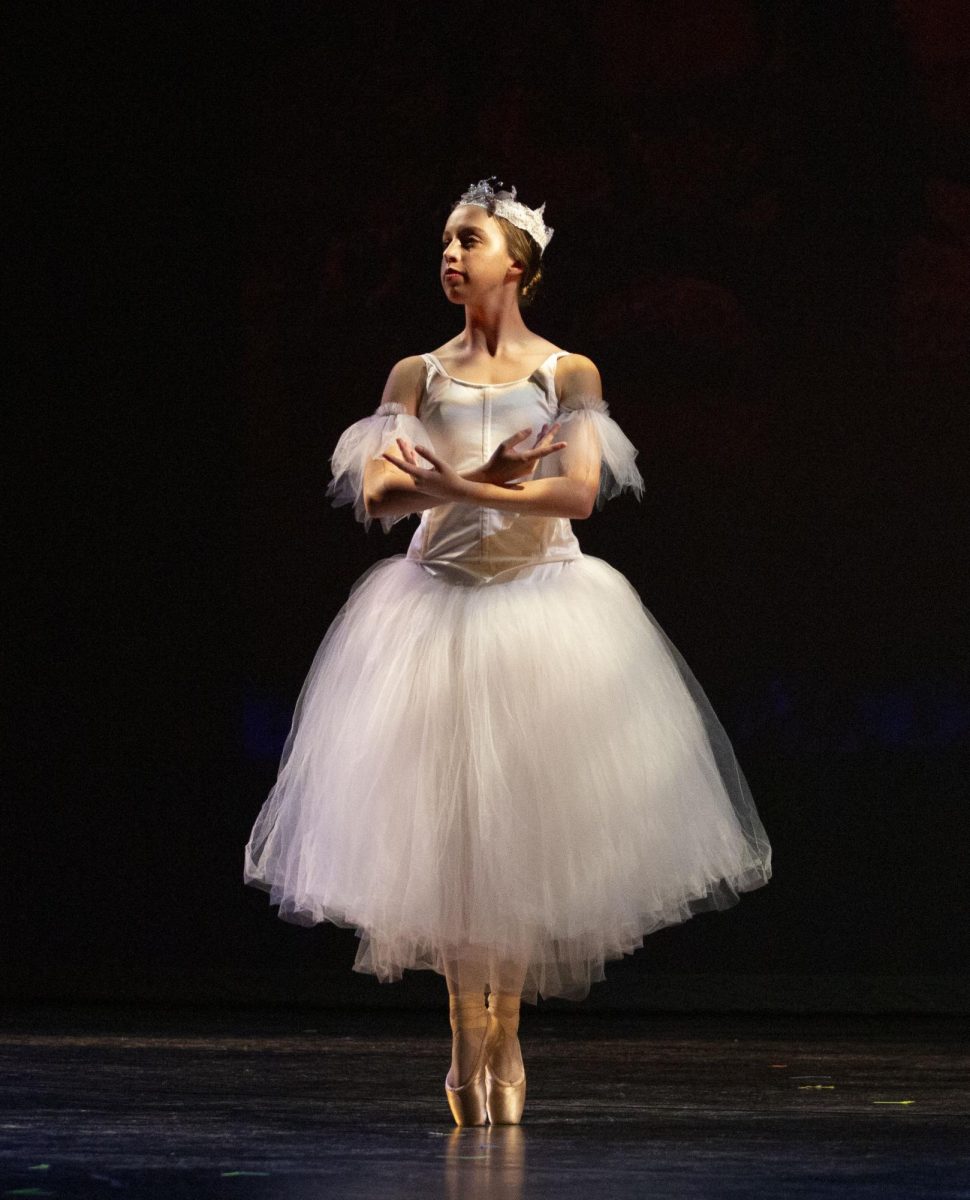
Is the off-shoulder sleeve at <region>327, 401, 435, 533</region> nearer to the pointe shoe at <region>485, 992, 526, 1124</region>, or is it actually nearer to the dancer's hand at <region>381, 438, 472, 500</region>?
the dancer's hand at <region>381, 438, 472, 500</region>

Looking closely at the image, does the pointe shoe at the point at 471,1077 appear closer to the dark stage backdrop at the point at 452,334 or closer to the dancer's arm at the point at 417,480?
the dancer's arm at the point at 417,480

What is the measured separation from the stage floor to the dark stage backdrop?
349mm

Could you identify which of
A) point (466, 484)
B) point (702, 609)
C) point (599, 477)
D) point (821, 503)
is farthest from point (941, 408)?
point (466, 484)

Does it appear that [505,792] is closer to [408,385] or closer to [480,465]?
[480,465]

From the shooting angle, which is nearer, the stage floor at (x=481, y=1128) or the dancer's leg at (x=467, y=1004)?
the stage floor at (x=481, y=1128)

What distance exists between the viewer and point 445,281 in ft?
8.89

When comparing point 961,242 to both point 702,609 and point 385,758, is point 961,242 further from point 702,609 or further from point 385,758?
point 385,758

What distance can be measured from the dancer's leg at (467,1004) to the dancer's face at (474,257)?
954 millimetres

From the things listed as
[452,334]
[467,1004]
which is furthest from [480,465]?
[452,334]

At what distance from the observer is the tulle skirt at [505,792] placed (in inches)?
95.5

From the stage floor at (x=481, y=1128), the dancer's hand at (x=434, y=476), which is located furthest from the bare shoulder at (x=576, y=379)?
the stage floor at (x=481, y=1128)

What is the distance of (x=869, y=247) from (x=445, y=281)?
178 centimetres

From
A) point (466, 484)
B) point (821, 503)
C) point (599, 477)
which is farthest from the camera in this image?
point (821, 503)

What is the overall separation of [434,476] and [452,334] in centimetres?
191
